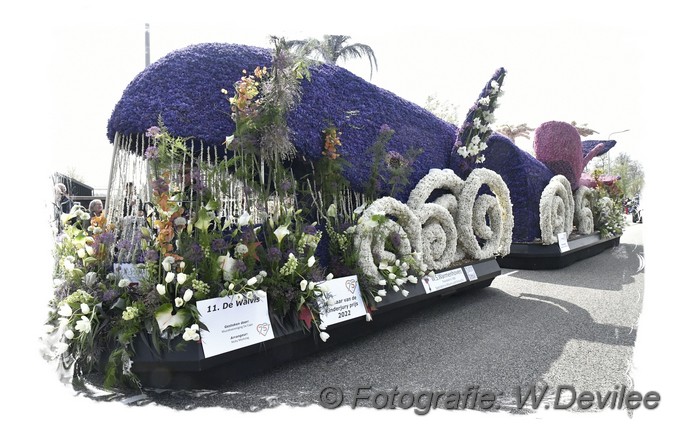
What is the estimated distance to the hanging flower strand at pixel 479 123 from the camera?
499cm

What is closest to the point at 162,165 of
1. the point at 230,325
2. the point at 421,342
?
the point at 230,325

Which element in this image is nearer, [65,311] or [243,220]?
[65,311]

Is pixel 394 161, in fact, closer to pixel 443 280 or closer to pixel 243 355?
pixel 443 280

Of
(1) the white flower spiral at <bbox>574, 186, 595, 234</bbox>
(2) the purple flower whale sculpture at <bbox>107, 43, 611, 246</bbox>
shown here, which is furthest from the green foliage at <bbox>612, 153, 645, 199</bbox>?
(1) the white flower spiral at <bbox>574, 186, 595, 234</bbox>

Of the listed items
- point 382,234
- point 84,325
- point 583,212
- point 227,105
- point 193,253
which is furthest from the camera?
point 583,212

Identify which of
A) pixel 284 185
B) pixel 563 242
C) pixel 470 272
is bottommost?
pixel 563 242

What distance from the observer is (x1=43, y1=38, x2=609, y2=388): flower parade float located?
92.6 inches

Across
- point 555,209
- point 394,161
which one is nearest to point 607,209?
point 555,209

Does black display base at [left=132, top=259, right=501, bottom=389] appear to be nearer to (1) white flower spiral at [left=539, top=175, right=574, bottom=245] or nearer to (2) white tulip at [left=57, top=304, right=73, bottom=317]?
(2) white tulip at [left=57, top=304, right=73, bottom=317]

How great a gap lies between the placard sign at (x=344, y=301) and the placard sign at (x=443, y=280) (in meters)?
0.92

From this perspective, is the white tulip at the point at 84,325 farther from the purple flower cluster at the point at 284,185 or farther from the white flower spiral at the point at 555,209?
the white flower spiral at the point at 555,209

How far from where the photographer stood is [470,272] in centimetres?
468

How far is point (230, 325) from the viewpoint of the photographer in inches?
96.5

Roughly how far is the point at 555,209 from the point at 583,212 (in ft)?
4.90
